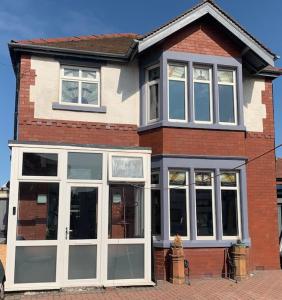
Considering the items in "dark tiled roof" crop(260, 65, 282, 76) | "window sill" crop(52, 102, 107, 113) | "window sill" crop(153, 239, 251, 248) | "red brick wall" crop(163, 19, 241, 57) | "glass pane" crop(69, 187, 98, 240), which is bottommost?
"window sill" crop(153, 239, 251, 248)

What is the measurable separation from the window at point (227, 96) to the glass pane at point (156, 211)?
2.72 m

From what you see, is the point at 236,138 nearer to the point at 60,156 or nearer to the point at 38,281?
the point at 60,156

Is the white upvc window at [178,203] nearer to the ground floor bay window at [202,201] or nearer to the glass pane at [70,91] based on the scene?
the ground floor bay window at [202,201]

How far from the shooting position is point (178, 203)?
11703mm

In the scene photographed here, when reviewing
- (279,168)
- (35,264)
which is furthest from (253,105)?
(279,168)

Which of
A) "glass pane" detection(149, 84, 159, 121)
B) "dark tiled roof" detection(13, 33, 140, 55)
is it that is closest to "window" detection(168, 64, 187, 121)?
"glass pane" detection(149, 84, 159, 121)

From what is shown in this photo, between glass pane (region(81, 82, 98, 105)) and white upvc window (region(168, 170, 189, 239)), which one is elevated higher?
glass pane (region(81, 82, 98, 105))

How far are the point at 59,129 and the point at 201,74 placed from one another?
4190 mm

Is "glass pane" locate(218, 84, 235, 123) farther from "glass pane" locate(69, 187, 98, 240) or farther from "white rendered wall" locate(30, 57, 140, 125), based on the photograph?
"glass pane" locate(69, 187, 98, 240)

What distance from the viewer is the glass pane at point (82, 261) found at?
9906 millimetres

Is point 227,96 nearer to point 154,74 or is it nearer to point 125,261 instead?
point 154,74

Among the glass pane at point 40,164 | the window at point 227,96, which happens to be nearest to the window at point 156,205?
the window at point 227,96

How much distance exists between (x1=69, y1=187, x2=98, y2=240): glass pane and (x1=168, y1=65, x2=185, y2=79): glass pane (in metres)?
4.00

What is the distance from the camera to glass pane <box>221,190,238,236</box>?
11938 mm
